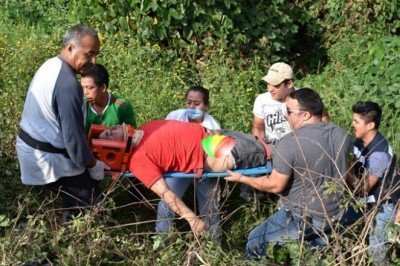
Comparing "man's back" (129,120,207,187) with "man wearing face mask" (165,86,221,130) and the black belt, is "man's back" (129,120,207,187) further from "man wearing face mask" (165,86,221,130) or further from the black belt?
"man wearing face mask" (165,86,221,130)

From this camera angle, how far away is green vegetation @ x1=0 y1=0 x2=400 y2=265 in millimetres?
7218

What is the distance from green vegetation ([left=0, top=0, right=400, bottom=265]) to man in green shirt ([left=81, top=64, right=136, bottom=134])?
2.59 ft

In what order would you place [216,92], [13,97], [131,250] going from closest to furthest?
1. [131,250]
2. [13,97]
3. [216,92]

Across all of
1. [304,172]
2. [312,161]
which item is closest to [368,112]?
[312,161]

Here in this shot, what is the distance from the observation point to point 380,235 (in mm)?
4461

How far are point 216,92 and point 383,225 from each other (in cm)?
405

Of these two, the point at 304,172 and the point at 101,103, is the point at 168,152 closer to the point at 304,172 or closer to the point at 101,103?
the point at 101,103

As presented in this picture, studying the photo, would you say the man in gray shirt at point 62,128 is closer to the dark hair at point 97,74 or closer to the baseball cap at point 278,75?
the dark hair at point 97,74

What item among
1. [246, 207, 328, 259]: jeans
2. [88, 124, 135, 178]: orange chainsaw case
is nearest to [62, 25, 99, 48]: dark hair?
[88, 124, 135, 178]: orange chainsaw case

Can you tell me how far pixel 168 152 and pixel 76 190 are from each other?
688 mm

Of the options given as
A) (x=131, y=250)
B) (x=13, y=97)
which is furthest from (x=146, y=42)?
(x=131, y=250)

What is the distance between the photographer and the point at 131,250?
14.1ft

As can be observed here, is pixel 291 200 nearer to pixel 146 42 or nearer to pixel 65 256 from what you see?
pixel 65 256

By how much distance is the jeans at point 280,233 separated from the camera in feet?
15.5
